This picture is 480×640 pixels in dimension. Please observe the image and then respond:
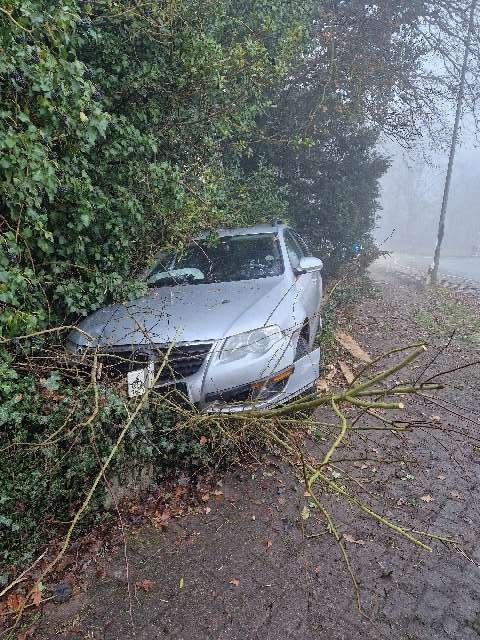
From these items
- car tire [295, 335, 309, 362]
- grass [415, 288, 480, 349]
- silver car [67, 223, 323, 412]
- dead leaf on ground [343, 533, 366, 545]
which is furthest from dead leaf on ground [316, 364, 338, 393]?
dead leaf on ground [343, 533, 366, 545]

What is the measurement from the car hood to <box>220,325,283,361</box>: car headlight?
0.06 m

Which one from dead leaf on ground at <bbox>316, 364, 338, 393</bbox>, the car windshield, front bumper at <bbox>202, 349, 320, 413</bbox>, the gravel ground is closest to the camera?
the gravel ground

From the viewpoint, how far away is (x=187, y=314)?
394cm

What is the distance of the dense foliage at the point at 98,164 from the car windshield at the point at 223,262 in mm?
235

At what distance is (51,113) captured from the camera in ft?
11.5

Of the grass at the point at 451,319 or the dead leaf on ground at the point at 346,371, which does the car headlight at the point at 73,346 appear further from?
the grass at the point at 451,319

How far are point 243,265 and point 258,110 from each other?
3111 mm

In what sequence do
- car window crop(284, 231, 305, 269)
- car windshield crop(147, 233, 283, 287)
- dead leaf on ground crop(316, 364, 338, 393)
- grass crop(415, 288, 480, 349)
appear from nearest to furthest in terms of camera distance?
car windshield crop(147, 233, 283, 287) → car window crop(284, 231, 305, 269) → dead leaf on ground crop(316, 364, 338, 393) → grass crop(415, 288, 480, 349)

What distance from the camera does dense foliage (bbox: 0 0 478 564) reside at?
3090mm

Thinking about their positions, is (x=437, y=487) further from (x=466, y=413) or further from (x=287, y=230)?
(x=287, y=230)

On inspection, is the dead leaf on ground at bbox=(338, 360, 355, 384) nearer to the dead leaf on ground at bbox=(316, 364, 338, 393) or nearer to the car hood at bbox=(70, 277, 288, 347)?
the dead leaf on ground at bbox=(316, 364, 338, 393)

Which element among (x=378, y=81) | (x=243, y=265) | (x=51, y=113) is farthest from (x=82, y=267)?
(x=378, y=81)

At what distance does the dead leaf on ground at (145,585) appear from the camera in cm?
279

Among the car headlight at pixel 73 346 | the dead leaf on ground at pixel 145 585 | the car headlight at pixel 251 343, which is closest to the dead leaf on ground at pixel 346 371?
the car headlight at pixel 251 343
